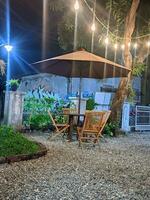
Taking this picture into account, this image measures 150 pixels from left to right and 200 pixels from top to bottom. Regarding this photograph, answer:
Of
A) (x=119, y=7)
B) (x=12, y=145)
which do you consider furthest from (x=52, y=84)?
(x=12, y=145)

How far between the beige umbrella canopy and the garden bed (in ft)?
8.64

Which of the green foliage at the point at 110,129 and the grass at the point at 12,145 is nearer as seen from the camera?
the grass at the point at 12,145

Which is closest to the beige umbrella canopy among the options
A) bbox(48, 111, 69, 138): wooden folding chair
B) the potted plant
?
bbox(48, 111, 69, 138): wooden folding chair

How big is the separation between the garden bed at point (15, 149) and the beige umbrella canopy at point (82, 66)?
2.63 metres

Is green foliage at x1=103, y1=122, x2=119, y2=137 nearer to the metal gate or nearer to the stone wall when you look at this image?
the metal gate

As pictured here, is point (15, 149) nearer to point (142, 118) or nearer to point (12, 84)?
point (12, 84)

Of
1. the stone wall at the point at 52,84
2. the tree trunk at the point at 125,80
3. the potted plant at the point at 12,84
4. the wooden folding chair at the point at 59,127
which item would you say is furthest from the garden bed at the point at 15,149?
the stone wall at the point at 52,84

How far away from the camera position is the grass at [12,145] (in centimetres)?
605

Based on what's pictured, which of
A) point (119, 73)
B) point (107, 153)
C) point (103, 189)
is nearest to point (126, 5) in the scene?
point (119, 73)

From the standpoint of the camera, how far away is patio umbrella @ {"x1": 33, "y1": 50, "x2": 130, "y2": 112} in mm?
8664

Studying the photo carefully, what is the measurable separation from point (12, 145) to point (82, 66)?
4127 mm

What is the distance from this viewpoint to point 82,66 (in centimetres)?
975

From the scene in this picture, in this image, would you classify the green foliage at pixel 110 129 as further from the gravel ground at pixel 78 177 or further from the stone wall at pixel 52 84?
the stone wall at pixel 52 84

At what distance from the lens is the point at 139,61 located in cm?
1280
